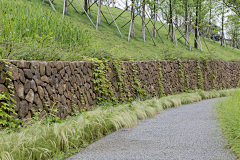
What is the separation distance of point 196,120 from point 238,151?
95.2 inches

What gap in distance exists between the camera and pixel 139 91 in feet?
23.2

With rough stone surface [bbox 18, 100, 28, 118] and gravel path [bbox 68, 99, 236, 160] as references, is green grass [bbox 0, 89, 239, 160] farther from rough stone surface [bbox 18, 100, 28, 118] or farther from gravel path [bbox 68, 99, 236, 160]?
rough stone surface [bbox 18, 100, 28, 118]

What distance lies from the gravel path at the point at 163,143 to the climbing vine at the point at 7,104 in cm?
112

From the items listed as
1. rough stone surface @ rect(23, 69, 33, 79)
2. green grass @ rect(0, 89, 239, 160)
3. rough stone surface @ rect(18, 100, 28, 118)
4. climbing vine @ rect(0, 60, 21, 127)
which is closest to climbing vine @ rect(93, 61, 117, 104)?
green grass @ rect(0, 89, 239, 160)

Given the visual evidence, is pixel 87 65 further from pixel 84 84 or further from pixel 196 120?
pixel 196 120

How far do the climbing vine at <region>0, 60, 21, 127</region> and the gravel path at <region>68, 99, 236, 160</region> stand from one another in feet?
3.66

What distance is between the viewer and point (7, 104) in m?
3.04

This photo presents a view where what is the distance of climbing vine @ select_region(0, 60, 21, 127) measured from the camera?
10.1 ft

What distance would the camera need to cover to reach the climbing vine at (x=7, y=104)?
10.1 ft

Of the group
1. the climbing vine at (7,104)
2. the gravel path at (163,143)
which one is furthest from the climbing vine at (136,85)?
the climbing vine at (7,104)

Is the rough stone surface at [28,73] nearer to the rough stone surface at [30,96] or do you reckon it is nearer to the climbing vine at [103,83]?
the rough stone surface at [30,96]

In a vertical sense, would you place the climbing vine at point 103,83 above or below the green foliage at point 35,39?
below

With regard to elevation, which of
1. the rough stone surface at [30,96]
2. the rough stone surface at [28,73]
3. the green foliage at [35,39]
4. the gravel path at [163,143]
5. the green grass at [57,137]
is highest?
the green foliage at [35,39]

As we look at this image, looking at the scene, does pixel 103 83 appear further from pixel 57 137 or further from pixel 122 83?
pixel 57 137
